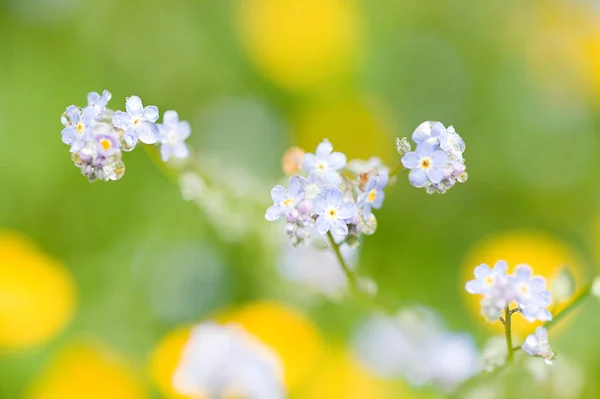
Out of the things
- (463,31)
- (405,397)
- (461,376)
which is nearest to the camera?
(461,376)

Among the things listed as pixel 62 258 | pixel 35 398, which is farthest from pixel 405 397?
pixel 62 258

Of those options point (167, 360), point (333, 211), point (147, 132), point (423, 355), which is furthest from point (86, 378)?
point (333, 211)

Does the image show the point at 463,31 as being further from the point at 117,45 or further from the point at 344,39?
the point at 117,45

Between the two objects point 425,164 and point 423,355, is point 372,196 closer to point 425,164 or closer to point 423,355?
point 425,164

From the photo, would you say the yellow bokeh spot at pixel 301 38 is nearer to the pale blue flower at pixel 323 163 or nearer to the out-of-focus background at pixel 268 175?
the out-of-focus background at pixel 268 175

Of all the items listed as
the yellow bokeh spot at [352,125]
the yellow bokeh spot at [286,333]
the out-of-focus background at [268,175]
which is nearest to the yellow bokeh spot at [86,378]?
the out-of-focus background at [268,175]

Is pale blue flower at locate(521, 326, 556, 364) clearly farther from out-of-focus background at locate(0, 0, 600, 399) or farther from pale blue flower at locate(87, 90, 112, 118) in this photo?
pale blue flower at locate(87, 90, 112, 118)

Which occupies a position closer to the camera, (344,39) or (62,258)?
(62,258)

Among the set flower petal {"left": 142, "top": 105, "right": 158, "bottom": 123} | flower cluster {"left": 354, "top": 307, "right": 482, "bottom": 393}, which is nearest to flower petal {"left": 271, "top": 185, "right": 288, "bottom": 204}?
flower petal {"left": 142, "top": 105, "right": 158, "bottom": 123}
